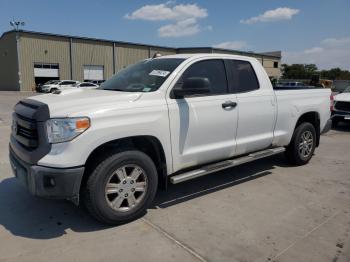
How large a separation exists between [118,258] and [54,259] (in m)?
0.57

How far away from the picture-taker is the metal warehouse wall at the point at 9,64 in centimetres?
4209

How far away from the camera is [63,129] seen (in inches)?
129

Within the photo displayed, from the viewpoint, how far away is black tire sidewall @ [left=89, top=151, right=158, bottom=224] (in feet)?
11.4

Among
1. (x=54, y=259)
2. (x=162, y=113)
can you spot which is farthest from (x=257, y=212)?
(x=54, y=259)

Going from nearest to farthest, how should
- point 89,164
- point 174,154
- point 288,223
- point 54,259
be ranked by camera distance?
point 54,259 < point 89,164 < point 288,223 < point 174,154

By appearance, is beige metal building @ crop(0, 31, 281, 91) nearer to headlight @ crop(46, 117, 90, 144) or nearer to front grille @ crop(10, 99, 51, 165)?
front grille @ crop(10, 99, 51, 165)

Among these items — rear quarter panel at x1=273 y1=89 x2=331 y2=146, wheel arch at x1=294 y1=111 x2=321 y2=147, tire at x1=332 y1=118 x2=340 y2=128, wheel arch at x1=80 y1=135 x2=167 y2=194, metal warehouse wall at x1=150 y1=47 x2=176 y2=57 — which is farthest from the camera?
metal warehouse wall at x1=150 y1=47 x2=176 y2=57

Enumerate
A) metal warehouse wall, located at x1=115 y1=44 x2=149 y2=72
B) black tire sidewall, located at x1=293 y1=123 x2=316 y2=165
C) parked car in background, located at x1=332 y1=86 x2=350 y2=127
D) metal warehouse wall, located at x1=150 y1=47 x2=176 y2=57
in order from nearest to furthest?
1. black tire sidewall, located at x1=293 y1=123 x2=316 y2=165
2. parked car in background, located at x1=332 y1=86 x2=350 y2=127
3. metal warehouse wall, located at x1=115 y1=44 x2=149 y2=72
4. metal warehouse wall, located at x1=150 y1=47 x2=176 y2=57

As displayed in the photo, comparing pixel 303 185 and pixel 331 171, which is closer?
pixel 303 185

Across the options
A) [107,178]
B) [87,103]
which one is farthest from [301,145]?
[87,103]

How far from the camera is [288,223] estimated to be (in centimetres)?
382

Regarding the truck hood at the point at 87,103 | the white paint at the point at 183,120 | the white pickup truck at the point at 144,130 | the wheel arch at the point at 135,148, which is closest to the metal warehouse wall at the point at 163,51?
the white paint at the point at 183,120

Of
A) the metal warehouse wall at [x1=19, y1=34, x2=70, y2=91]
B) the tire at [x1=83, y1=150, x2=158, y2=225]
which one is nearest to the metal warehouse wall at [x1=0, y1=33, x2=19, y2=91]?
the metal warehouse wall at [x1=19, y1=34, x2=70, y2=91]

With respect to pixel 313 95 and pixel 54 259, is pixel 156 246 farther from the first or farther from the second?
pixel 313 95
